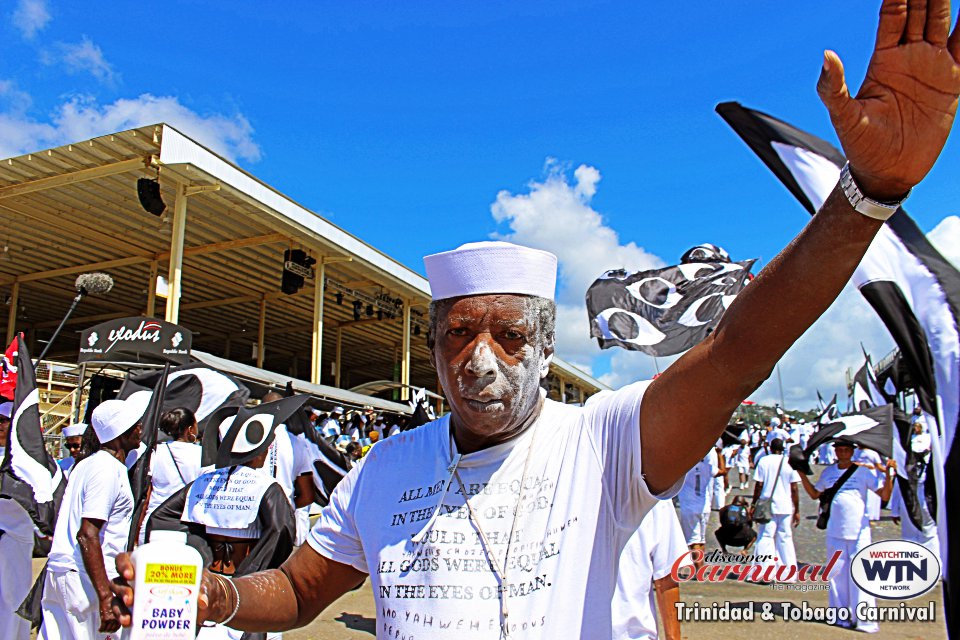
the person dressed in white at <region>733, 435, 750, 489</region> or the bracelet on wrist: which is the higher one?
the person dressed in white at <region>733, 435, 750, 489</region>

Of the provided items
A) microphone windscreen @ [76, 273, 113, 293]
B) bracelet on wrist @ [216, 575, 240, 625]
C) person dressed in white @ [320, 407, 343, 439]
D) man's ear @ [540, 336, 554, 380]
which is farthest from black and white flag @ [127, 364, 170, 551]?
person dressed in white @ [320, 407, 343, 439]

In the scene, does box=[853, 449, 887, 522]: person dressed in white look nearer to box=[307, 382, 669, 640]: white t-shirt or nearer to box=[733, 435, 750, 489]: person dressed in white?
box=[307, 382, 669, 640]: white t-shirt

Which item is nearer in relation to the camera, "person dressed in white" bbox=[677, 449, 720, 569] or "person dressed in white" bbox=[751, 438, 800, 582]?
"person dressed in white" bbox=[751, 438, 800, 582]

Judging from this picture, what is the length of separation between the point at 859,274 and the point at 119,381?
9097mm

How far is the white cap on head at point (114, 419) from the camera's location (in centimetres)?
460

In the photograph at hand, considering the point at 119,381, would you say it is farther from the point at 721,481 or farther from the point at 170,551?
the point at 721,481

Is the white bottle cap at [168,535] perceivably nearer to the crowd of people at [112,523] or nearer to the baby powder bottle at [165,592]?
the crowd of people at [112,523]

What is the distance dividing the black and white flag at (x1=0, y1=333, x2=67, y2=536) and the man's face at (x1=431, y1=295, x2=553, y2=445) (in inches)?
167

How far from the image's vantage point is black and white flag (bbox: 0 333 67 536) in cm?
479

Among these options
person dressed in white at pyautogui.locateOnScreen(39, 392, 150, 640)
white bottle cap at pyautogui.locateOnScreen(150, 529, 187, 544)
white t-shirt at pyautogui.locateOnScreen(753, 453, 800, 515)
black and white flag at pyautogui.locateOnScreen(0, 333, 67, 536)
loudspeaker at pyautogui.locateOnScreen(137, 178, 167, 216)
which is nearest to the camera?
white bottle cap at pyautogui.locateOnScreen(150, 529, 187, 544)

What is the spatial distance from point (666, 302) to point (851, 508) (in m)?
3.12

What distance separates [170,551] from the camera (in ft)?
4.82

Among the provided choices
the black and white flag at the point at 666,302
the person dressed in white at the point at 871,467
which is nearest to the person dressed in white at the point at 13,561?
the black and white flag at the point at 666,302

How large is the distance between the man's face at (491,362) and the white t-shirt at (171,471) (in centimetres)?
383
